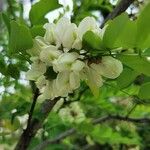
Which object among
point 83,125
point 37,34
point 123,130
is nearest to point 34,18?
point 37,34

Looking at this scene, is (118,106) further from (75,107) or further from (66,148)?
(66,148)

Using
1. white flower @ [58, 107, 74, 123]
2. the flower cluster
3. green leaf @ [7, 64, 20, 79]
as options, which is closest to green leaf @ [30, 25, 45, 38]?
the flower cluster

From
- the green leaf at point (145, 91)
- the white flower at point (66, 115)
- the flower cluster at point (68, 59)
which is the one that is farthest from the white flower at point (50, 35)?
the white flower at point (66, 115)

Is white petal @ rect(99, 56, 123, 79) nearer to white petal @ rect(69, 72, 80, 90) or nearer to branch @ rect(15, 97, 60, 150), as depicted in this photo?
white petal @ rect(69, 72, 80, 90)

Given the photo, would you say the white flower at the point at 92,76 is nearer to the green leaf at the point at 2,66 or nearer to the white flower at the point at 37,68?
the white flower at the point at 37,68

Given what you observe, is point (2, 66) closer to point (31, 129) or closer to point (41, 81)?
point (41, 81)

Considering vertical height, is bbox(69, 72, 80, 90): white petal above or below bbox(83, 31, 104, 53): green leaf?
below
